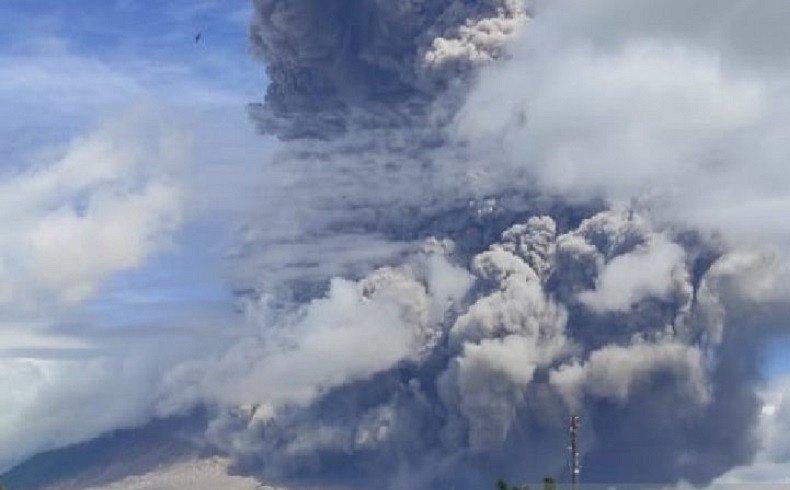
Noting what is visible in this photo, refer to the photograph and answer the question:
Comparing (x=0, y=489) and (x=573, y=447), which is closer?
(x=573, y=447)

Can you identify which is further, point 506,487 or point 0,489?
point 0,489

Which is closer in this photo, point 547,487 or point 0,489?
point 547,487

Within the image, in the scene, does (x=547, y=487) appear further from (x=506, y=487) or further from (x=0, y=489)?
(x=0, y=489)

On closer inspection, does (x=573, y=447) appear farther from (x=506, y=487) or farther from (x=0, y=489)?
(x=0, y=489)

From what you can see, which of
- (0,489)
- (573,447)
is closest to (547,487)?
(573,447)

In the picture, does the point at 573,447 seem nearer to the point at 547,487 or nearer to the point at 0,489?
the point at 547,487
